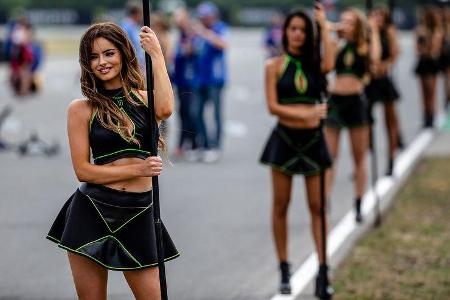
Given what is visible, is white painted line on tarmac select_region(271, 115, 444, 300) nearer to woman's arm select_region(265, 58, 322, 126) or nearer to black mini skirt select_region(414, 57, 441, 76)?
black mini skirt select_region(414, 57, 441, 76)

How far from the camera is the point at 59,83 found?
33781 mm

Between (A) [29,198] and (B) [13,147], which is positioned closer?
(A) [29,198]

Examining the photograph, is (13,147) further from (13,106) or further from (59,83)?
(59,83)

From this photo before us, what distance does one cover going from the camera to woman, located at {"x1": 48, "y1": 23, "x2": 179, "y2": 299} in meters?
5.99

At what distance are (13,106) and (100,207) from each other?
20.7m

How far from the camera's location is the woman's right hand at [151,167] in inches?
231

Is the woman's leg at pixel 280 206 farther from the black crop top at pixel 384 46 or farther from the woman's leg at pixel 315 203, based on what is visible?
the black crop top at pixel 384 46

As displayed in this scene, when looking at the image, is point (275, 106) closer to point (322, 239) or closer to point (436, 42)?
point (322, 239)

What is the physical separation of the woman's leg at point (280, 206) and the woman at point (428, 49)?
1033 centimetres

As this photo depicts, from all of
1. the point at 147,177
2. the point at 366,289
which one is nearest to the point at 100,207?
the point at 147,177

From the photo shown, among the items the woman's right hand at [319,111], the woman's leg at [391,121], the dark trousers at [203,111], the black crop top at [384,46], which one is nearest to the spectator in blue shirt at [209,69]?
the dark trousers at [203,111]

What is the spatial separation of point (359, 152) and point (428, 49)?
7773mm

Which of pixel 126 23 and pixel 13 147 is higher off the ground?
pixel 126 23

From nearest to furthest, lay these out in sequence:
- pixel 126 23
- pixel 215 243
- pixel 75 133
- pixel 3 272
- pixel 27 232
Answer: pixel 75 133
pixel 3 272
pixel 215 243
pixel 27 232
pixel 126 23
